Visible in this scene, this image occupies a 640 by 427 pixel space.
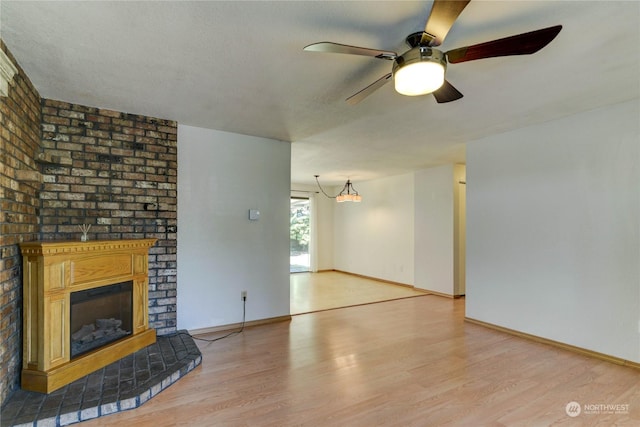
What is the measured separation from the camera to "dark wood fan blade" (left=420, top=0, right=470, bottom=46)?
140cm

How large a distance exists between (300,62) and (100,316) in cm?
263

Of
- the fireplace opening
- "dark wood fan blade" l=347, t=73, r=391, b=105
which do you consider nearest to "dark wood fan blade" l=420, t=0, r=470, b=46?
"dark wood fan blade" l=347, t=73, r=391, b=105

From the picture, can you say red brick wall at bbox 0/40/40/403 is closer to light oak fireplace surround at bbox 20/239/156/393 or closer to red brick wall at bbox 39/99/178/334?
light oak fireplace surround at bbox 20/239/156/393

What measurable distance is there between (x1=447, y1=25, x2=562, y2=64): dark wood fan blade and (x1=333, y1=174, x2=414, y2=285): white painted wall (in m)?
5.08

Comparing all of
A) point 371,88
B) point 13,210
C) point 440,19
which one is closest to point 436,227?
point 371,88

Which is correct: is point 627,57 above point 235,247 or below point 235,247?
above

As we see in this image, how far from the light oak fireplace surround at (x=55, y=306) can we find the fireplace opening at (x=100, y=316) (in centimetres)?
7

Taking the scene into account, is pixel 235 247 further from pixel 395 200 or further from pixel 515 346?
pixel 395 200

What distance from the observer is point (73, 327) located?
254 cm

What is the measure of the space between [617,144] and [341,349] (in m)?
3.27

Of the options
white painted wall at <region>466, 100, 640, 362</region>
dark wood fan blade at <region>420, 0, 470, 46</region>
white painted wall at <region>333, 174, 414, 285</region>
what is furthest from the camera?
white painted wall at <region>333, 174, 414, 285</region>

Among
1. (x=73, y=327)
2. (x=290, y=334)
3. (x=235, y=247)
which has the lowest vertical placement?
(x=290, y=334)

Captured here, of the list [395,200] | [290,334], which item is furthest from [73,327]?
[395,200]

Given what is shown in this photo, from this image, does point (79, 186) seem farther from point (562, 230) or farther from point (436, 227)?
point (436, 227)
